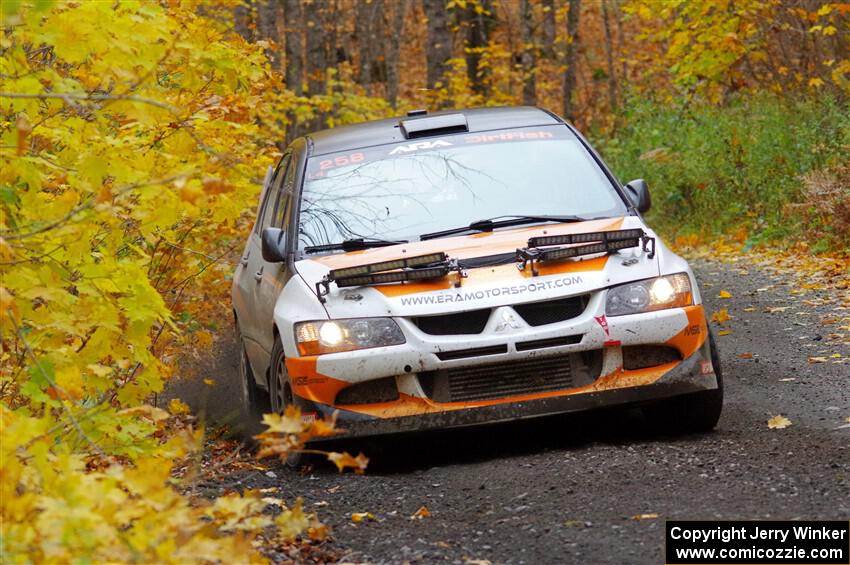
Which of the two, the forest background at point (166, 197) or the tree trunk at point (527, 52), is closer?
the forest background at point (166, 197)

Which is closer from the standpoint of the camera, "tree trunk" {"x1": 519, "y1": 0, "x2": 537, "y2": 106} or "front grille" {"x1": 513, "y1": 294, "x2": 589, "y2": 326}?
"front grille" {"x1": 513, "y1": 294, "x2": 589, "y2": 326}

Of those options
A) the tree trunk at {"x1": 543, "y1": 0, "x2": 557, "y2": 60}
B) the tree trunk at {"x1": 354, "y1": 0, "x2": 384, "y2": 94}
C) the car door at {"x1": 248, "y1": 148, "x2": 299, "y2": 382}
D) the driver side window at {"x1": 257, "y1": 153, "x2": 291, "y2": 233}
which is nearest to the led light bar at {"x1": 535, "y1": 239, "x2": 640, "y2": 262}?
the car door at {"x1": 248, "y1": 148, "x2": 299, "y2": 382}

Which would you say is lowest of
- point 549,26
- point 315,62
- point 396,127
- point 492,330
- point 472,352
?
point 472,352

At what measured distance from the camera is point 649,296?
6.68 m

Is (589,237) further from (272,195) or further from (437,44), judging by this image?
(437,44)

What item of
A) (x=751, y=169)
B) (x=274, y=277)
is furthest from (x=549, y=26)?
(x=274, y=277)

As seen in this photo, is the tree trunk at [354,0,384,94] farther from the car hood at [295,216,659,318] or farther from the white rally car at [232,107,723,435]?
the car hood at [295,216,659,318]

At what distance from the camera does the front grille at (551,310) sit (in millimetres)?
6578

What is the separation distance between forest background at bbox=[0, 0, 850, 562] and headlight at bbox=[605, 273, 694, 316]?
1.57 m

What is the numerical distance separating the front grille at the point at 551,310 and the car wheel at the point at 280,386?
1.28 meters

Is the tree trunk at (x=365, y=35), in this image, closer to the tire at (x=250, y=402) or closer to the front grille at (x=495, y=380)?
the tire at (x=250, y=402)

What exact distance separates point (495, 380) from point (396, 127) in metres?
2.47

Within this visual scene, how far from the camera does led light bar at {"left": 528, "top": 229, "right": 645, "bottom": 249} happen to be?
6.78 metres

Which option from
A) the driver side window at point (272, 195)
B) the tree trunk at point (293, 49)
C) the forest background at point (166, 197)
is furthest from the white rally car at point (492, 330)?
the tree trunk at point (293, 49)
